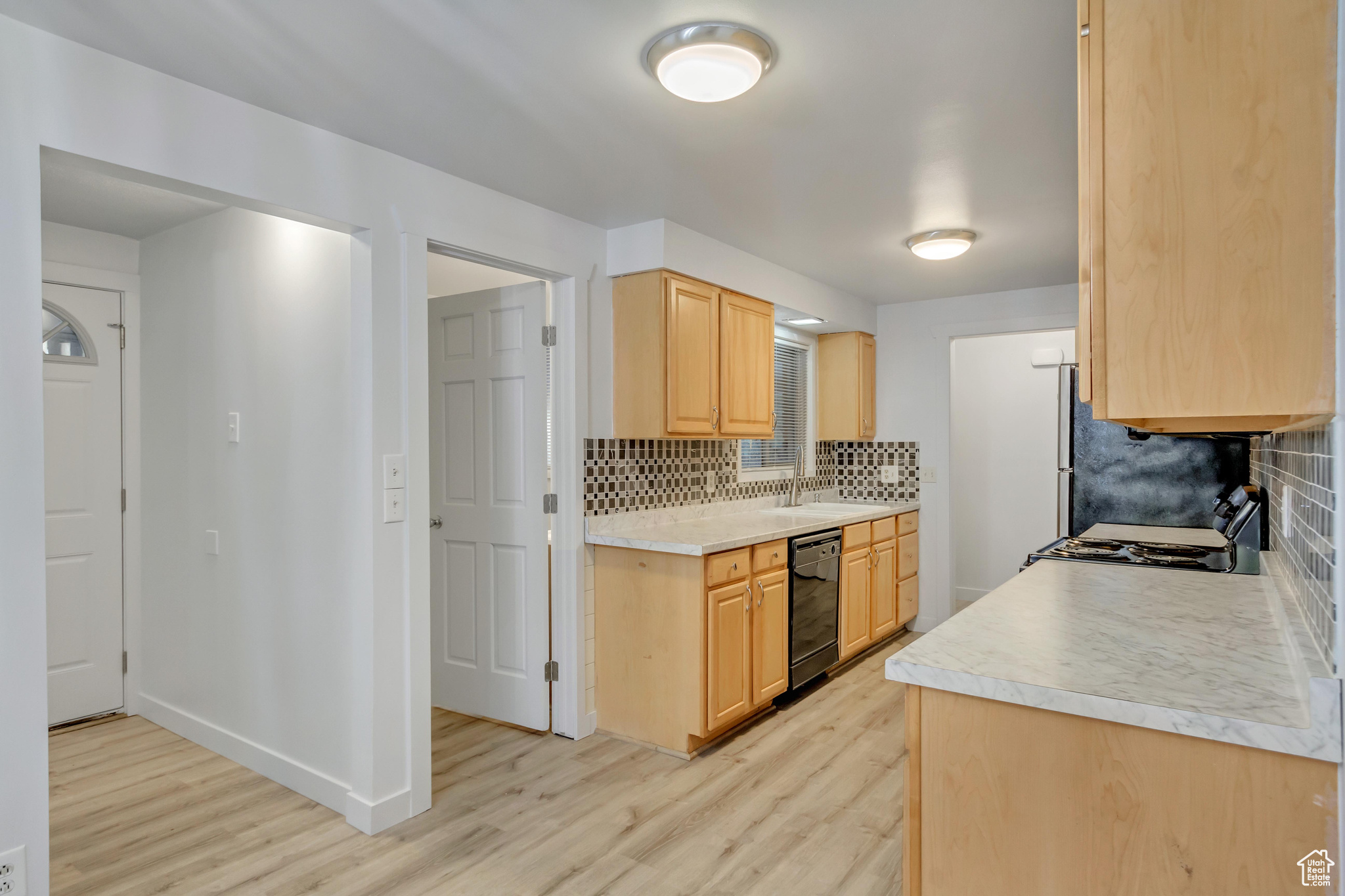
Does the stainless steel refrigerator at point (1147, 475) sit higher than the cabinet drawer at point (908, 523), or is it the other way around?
the stainless steel refrigerator at point (1147, 475)

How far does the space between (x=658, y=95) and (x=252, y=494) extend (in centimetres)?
226

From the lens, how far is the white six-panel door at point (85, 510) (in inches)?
139

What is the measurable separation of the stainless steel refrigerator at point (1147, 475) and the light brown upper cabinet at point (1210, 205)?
2.97 metres

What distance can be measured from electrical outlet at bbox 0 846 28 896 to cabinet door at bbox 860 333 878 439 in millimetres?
4662

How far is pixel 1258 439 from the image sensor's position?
280cm

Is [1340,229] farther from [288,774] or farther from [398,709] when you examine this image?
[288,774]

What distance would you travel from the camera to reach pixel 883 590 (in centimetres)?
471

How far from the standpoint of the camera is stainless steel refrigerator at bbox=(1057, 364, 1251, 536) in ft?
12.9

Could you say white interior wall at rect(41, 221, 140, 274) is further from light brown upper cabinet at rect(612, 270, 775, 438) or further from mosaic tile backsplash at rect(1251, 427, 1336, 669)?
mosaic tile backsplash at rect(1251, 427, 1336, 669)

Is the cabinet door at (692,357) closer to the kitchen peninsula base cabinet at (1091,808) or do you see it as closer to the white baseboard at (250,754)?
the white baseboard at (250,754)

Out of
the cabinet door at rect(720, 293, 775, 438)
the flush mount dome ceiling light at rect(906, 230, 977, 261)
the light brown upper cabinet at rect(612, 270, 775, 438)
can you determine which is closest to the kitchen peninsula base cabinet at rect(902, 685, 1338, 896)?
the light brown upper cabinet at rect(612, 270, 775, 438)

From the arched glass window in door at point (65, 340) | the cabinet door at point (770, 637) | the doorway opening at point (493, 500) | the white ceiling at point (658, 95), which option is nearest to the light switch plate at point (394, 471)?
the doorway opening at point (493, 500)

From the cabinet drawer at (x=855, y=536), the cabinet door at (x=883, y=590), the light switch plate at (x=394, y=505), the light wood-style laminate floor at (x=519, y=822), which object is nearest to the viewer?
the light wood-style laminate floor at (x=519, y=822)

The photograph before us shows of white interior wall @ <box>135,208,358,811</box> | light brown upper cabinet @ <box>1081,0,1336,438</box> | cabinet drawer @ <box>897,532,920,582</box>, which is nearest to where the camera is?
light brown upper cabinet @ <box>1081,0,1336,438</box>
